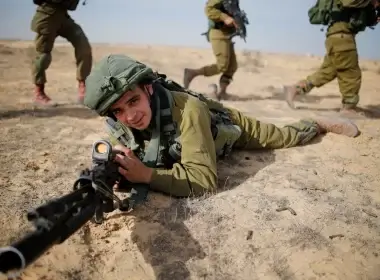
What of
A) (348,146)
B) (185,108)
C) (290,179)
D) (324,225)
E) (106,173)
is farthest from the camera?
(348,146)

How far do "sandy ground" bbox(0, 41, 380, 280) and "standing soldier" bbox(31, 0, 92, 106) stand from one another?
1.44 m

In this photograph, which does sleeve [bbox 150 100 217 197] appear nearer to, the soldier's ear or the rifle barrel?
the soldier's ear

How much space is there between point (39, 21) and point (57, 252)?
12.9ft

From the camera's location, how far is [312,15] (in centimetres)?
474

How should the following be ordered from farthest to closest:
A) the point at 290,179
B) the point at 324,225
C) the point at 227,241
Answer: the point at 290,179
the point at 324,225
the point at 227,241

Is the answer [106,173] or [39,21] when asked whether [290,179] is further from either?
[39,21]

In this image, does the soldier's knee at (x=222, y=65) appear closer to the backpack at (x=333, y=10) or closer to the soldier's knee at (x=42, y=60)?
the backpack at (x=333, y=10)

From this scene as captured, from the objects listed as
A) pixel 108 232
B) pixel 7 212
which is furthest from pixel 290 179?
pixel 7 212

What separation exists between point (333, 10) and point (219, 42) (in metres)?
1.88

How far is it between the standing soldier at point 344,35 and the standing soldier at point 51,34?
3.43 m

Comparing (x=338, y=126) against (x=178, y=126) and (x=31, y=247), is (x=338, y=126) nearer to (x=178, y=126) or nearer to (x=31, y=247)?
(x=178, y=126)

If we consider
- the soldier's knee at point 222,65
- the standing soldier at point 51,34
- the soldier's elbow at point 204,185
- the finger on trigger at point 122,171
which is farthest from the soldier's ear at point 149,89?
the soldier's knee at point 222,65

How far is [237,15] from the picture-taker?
559 centimetres

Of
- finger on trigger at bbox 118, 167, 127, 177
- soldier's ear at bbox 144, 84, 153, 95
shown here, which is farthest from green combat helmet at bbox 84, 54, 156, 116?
finger on trigger at bbox 118, 167, 127, 177
